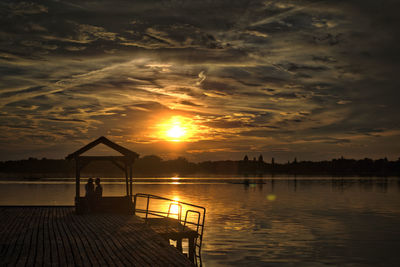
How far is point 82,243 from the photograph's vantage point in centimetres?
1557

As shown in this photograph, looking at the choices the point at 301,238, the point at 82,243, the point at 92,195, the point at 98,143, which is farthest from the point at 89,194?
the point at 301,238

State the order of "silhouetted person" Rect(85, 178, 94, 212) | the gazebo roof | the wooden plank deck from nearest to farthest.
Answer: the wooden plank deck, "silhouetted person" Rect(85, 178, 94, 212), the gazebo roof

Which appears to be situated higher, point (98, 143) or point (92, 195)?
point (98, 143)

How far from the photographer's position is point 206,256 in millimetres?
29328

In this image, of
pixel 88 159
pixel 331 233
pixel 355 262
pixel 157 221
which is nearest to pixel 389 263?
pixel 355 262

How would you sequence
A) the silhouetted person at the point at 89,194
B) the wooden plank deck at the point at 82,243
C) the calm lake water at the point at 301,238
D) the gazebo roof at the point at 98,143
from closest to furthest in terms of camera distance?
1. the wooden plank deck at the point at 82,243
2. the silhouetted person at the point at 89,194
3. the gazebo roof at the point at 98,143
4. the calm lake water at the point at 301,238

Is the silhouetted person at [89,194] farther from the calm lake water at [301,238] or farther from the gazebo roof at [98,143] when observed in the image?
the calm lake water at [301,238]

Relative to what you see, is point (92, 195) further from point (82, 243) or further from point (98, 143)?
point (82, 243)

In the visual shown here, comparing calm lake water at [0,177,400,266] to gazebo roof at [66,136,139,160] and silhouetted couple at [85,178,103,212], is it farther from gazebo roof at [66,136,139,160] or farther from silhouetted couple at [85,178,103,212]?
gazebo roof at [66,136,139,160]

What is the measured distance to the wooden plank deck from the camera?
12750mm

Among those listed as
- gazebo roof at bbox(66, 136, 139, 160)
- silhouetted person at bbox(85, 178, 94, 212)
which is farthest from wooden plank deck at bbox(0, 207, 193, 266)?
gazebo roof at bbox(66, 136, 139, 160)

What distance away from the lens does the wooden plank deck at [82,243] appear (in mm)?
12750

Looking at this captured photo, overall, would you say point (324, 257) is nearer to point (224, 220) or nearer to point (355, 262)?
point (355, 262)

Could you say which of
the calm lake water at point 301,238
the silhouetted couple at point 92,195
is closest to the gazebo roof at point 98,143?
the silhouetted couple at point 92,195
